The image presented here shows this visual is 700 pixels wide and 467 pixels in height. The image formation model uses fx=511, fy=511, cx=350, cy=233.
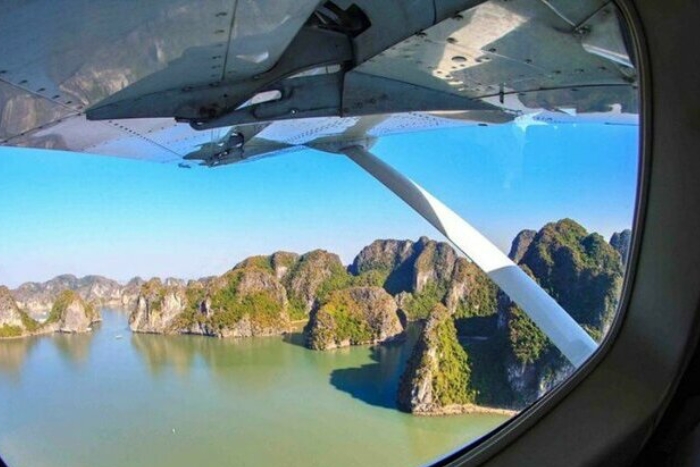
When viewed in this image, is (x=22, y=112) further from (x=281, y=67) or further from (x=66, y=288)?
(x=66, y=288)

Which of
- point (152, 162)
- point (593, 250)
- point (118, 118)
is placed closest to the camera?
point (118, 118)

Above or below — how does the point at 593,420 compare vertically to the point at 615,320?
below

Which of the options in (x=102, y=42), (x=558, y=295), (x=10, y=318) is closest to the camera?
(x=102, y=42)

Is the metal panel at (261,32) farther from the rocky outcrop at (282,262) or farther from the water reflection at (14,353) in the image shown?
the rocky outcrop at (282,262)

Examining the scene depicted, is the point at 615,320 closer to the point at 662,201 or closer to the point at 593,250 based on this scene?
the point at 662,201

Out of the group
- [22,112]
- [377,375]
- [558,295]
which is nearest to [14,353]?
[22,112]

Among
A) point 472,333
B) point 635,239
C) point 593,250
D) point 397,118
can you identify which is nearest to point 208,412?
point 472,333
